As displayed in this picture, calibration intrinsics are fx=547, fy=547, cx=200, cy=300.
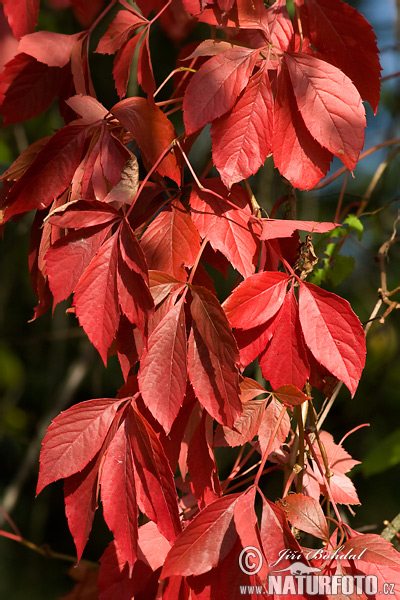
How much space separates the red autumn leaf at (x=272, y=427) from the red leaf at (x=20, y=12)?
535 millimetres

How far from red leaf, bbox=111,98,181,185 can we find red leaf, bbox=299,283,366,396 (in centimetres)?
20

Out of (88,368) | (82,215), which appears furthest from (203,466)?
(88,368)

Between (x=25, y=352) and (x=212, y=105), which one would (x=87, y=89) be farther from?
(x=25, y=352)

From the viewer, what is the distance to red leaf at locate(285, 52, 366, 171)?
513mm

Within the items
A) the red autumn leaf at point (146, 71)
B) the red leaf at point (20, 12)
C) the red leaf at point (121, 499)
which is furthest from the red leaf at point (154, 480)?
the red leaf at point (20, 12)

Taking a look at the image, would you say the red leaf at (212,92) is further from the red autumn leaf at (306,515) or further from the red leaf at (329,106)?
the red autumn leaf at (306,515)

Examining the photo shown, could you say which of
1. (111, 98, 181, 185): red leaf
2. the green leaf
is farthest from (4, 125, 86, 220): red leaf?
the green leaf

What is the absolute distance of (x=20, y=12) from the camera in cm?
66

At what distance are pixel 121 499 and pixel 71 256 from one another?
229 millimetres

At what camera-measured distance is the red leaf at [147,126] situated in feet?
1.76

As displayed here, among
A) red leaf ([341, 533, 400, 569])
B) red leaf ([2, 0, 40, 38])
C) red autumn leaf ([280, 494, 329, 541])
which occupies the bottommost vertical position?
red leaf ([341, 533, 400, 569])

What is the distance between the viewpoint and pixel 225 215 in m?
0.55

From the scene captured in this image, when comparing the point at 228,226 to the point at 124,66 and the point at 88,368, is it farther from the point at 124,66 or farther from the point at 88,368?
the point at 88,368

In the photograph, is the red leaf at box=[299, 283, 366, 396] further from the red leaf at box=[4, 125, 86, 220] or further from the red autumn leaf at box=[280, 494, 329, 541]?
the red leaf at box=[4, 125, 86, 220]
